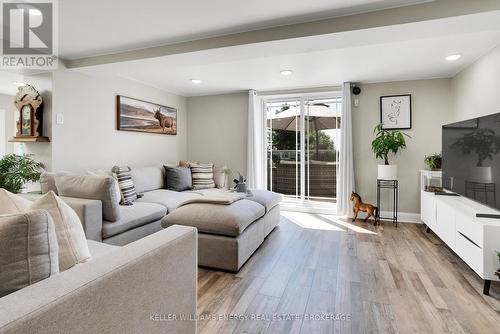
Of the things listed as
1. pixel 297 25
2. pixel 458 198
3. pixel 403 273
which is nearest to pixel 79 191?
pixel 297 25

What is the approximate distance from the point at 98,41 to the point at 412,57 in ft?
11.4

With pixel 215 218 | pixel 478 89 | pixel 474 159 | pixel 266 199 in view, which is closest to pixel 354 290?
pixel 215 218

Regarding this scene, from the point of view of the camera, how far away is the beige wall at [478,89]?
8.86 feet

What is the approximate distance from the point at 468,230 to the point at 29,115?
4479 mm

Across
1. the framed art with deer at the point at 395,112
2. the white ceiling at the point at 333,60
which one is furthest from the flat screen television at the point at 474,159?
the framed art with deer at the point at 395,112

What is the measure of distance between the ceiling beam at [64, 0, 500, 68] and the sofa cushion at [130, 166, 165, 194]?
154 cm

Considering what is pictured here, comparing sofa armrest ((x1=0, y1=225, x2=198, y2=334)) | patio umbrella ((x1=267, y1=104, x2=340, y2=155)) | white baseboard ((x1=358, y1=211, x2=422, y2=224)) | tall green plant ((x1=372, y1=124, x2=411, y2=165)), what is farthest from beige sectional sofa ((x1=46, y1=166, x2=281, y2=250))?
white baseboard ((x1=358, y1=211, x2=422, y2=224))

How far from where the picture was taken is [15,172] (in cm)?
265

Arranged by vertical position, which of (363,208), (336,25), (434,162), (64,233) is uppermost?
(336,25)

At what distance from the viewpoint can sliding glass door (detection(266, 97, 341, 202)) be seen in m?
4.67

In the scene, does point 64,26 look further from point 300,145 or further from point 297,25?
point 300,145

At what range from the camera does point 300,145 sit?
15.7 ft

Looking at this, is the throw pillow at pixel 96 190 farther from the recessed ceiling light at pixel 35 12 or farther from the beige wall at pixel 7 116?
the beige wall at pixel 7 116

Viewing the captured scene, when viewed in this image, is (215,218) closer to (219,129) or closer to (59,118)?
(59,118)
